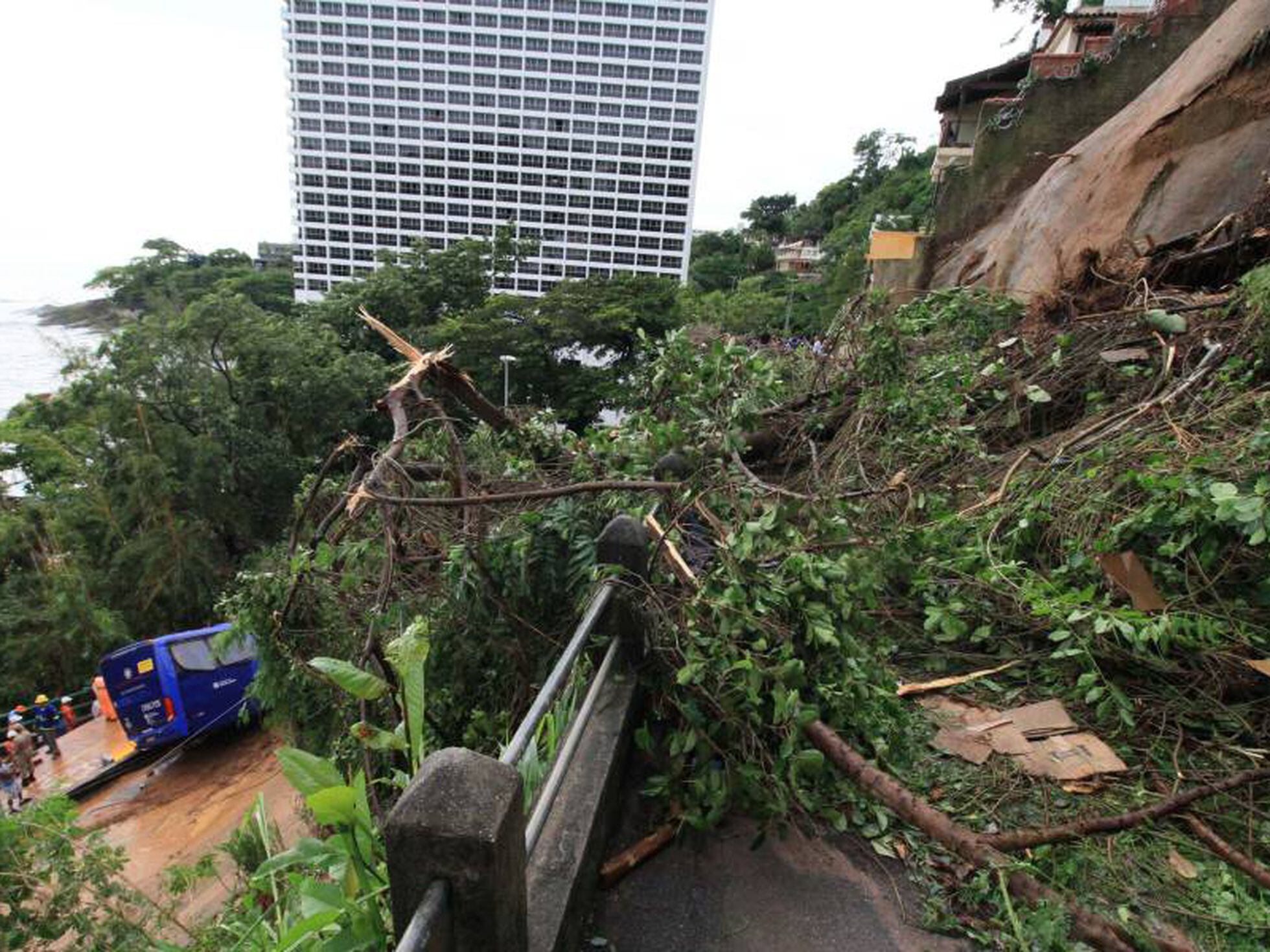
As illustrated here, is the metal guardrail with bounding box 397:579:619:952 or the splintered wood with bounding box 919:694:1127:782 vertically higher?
the metal guardrail with bounding box 397:579:619:952

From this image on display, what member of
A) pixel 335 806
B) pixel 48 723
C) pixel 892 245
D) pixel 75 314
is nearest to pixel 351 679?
pixel 335 806

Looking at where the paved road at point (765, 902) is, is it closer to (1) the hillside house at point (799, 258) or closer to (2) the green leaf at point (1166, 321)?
(2) the green leaf at point (1166, 321)

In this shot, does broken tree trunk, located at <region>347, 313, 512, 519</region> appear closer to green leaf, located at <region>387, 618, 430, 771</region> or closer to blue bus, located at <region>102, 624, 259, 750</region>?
green leaf, located at <region>387, 618, 430, 771</region>

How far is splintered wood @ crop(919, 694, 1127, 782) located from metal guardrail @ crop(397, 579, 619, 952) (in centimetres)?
158

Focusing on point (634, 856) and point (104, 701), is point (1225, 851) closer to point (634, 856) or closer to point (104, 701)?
point (634, 856)

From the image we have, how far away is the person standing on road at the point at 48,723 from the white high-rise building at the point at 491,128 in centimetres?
6136

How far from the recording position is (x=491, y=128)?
2763 inches

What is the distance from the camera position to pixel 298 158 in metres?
69.8

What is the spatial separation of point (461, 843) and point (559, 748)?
0.89 m

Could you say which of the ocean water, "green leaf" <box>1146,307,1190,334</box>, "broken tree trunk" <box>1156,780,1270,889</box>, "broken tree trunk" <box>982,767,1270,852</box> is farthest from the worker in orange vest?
"green leaf" <box>1146,307,1190,334</box>

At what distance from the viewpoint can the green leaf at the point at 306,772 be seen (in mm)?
1675

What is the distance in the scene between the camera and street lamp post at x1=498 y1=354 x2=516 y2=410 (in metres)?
21.4

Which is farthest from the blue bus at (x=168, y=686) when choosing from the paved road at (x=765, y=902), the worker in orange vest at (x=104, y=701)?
the paved road at (x=765, y=902)

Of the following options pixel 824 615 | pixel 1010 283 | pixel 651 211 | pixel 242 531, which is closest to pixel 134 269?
pixel 242 531
